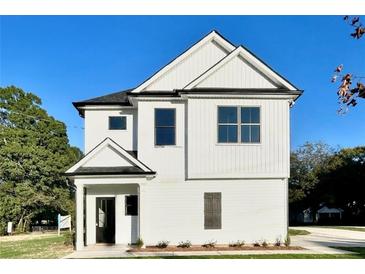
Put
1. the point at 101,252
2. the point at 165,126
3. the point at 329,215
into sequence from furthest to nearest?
the point at 329,215 → the point at 165,126 → the point at 101,252

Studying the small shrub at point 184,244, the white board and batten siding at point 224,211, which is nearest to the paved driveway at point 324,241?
the white board and batten siding at point 224,211

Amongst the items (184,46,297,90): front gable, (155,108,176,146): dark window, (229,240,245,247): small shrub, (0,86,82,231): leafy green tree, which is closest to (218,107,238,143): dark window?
(184,46,297,90): front gable

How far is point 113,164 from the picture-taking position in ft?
64.9

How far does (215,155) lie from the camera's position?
65.1 ft

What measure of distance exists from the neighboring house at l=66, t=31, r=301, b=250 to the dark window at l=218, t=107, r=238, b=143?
0.04m

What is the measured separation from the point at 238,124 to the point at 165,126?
9.49 ft

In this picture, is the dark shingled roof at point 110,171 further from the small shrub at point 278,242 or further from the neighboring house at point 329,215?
the neighboring house at point 329,215

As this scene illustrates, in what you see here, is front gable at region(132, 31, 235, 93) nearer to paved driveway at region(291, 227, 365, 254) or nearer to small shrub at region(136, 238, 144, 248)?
small shrub at region(136, 238, 144, 248)

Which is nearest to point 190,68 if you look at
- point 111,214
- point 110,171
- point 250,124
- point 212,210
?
point 250,124

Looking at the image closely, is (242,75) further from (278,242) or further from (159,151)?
(278,242)

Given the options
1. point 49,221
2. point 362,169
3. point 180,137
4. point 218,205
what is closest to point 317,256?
point 218,205

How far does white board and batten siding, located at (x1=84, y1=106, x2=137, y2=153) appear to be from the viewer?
71.6ft

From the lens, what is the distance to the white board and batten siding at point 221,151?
19812 mm

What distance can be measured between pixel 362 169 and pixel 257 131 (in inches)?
1508
